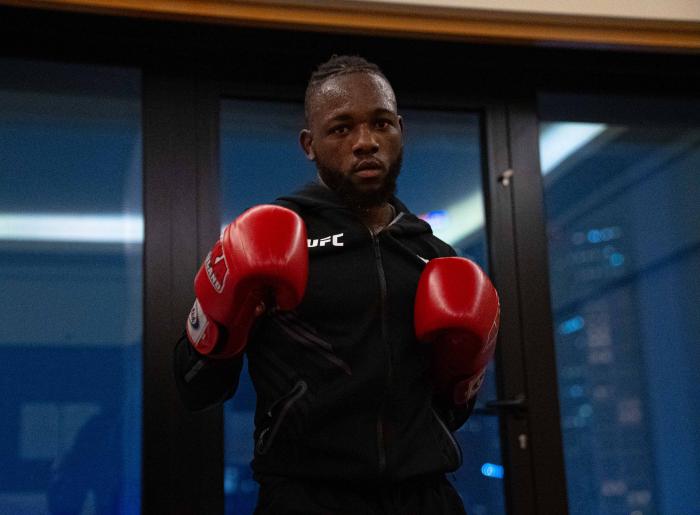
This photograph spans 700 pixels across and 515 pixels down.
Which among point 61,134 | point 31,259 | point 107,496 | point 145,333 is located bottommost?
point 107,496

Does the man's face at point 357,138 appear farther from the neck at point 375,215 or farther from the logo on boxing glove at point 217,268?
the logo on boxing glove at point 217,268

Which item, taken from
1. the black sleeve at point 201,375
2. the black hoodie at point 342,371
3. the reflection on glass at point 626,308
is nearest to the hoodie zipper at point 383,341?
the black hoodie at point 342,371

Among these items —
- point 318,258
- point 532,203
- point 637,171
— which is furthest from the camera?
point 637,171

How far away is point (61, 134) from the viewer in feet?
7.61

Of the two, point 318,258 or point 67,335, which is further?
point 67,335

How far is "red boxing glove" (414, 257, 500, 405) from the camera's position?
1517 millimetres

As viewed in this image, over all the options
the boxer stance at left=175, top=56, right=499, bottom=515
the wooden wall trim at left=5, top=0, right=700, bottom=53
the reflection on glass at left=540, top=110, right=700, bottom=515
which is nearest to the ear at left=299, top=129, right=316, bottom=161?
the boxer stance at left=175, top=56, right=499, bottom=515

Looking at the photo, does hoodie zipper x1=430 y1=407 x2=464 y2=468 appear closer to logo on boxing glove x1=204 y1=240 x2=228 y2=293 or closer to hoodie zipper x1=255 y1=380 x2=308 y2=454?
hoodie zipper x1=255 y1=380 x2=308 y2=454

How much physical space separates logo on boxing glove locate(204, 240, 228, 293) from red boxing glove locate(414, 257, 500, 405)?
331 millimetres

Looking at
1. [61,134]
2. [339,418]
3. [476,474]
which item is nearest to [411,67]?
[61,134]

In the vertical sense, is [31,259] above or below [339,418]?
above

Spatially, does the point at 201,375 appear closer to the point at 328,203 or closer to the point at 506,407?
the point at 328,203

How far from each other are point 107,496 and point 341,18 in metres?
1.28

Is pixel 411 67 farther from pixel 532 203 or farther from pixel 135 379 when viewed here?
pixel 135 379
